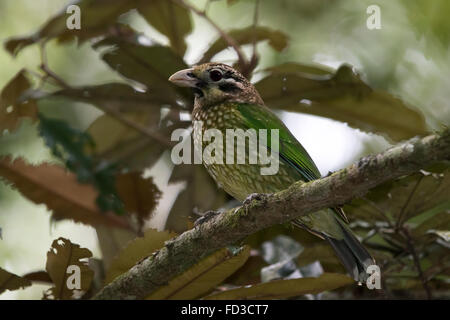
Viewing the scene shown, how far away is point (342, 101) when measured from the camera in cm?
334

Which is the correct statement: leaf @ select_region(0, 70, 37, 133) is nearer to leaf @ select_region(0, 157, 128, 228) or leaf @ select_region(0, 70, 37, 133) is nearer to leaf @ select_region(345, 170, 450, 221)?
leaf @ select_region(0, 157, 128, 228)

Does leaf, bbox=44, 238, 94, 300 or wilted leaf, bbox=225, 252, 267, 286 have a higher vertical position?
wilted leaf, bbox=225, 252, 267, 286

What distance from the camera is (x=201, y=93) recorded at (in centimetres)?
303

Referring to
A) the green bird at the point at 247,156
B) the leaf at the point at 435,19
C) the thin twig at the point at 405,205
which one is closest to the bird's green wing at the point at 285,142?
the green bird at the point at 247,156

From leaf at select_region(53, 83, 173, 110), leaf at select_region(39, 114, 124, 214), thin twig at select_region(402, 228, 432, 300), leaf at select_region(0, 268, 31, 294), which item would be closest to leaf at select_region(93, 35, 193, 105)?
leaf at select_region(53, 83, 173, 110)

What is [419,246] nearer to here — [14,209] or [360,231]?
[360,231]

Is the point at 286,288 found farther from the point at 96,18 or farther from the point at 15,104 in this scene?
the point at 96,18

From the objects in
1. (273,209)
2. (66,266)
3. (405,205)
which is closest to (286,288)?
(273,209)

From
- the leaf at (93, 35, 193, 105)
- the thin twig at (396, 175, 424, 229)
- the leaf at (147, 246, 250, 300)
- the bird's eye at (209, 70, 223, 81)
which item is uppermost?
the leaf at (93, 35, 193, 105)

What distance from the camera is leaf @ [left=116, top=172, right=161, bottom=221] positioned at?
3.21 meters

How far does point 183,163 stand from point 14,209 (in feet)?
6.38

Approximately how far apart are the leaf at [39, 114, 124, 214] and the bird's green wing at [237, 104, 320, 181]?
726 millimetres

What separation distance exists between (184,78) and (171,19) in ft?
2.84
